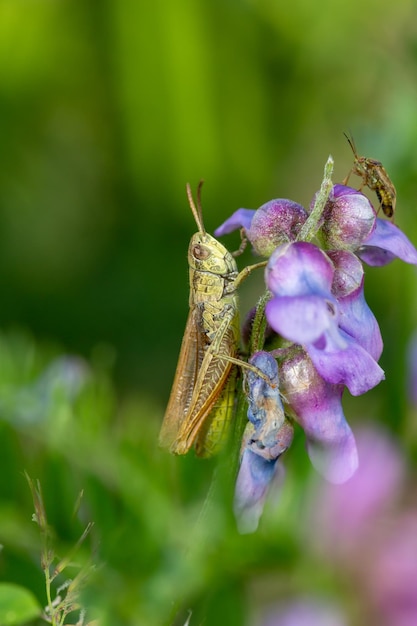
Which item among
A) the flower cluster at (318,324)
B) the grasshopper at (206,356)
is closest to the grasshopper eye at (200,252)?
the grasshopper at (206,356)

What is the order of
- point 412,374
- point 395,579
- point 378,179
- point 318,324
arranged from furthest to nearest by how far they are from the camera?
1. point 412,374
2. point 395,579
3. point 378,179
4. point 318,324

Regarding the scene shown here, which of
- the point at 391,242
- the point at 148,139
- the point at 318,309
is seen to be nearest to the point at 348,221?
the point at 391,242

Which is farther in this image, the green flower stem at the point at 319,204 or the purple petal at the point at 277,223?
the purple petal at the point at 277,223

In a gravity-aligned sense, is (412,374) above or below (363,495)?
above

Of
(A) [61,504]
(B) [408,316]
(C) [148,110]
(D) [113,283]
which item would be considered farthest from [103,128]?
(A) [61,504]

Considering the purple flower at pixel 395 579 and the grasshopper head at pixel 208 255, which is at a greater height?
the grasshopper head at pixel 208 255

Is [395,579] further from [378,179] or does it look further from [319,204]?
[319,204]

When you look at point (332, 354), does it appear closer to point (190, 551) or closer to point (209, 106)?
point (190, 551)

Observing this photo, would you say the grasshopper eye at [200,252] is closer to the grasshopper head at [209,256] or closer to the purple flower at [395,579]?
the grasshopper head at [209,256]
